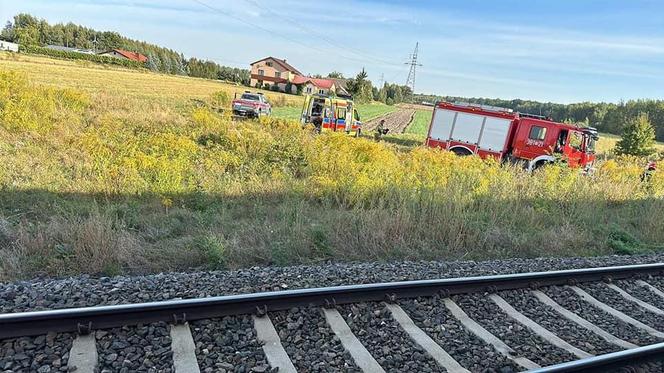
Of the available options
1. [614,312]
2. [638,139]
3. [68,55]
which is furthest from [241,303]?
[68,55]

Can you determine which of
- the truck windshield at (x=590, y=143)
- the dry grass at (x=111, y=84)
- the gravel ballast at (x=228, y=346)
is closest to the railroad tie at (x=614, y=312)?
the gravel ballast at (x=228, y=346)

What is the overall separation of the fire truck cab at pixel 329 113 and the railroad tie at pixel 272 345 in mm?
20812

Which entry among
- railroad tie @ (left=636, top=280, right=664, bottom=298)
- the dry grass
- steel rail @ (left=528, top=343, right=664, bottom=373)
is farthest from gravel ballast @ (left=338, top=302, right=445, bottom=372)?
the dry grass

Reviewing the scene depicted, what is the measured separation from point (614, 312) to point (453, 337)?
7.80 ft

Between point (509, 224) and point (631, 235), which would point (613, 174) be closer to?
point (631, 235)

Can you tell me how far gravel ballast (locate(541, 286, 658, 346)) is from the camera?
4.52 m

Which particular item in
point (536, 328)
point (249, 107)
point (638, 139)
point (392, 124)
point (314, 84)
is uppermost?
point (314, 84)

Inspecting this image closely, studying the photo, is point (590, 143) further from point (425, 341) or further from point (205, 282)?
point (205, 282)

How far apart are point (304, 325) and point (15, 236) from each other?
4546mm

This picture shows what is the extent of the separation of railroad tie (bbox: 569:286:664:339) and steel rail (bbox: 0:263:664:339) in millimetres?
252

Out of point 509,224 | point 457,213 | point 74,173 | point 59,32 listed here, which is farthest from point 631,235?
point 59,32

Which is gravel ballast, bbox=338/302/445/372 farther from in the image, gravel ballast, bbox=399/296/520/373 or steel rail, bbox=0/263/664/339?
gravel ballast, bbox=399/296/520/373

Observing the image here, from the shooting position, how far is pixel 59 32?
141 m

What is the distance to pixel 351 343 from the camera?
3.77 metres
